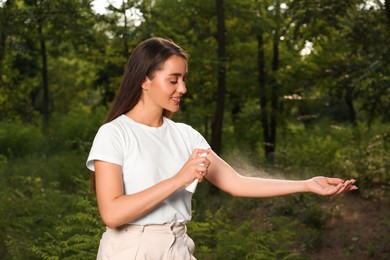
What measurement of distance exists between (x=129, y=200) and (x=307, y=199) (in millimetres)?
9453

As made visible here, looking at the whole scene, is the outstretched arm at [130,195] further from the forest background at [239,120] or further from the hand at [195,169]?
the forest background at [239,120]

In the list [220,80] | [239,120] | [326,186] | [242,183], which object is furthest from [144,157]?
[239,120]

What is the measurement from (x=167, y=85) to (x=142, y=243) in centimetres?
59

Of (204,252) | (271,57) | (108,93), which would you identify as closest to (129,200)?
(204,252)

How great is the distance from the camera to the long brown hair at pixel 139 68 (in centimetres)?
275

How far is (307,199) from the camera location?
11.7m

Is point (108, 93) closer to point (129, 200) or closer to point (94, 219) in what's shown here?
point (94, 219)

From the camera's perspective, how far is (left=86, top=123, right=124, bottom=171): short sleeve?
101 inches

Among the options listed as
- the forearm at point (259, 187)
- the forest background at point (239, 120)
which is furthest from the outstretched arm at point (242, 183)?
the forest background at point (239, 120)

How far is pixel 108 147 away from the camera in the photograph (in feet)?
8.52

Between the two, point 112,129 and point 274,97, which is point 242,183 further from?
point 274,97

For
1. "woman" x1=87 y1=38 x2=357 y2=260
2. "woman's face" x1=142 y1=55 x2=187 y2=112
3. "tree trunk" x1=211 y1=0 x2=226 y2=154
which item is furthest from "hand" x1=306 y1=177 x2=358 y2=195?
"tree trunk" x1=211 y1=0 x2=226 y2=154

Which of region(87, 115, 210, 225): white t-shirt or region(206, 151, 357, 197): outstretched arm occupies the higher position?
region(87, 115, 210, 225): white t-shirt

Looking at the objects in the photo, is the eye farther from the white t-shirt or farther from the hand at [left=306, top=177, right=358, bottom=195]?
the hand at [left=306, top=177, right=358, bottom=195]
